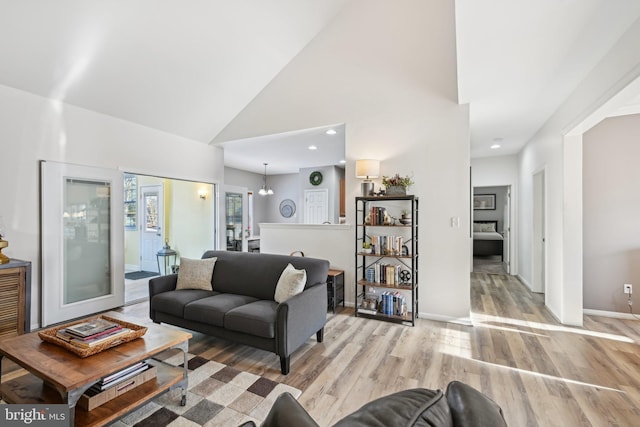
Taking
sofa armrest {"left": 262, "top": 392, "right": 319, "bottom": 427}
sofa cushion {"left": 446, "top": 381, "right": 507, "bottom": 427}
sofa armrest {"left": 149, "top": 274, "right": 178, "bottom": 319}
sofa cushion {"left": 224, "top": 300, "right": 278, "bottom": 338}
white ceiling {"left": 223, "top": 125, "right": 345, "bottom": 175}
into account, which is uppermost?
white ceiling {"left": 223, "top": 125, "right": 345, "bottom": 175}

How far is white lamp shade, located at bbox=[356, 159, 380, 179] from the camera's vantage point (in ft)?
12.3

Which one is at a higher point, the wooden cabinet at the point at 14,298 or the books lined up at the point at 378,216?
the books lined up at the point at 378,216

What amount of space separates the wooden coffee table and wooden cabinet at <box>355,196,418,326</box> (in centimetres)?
232

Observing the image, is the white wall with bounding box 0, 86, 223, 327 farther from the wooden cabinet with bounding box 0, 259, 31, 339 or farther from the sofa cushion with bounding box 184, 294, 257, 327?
the sofa cushion with bounding box 184, 294, 257, 327

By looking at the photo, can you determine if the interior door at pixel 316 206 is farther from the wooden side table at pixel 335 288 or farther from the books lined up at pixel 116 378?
the books lined up at pixel 116 378

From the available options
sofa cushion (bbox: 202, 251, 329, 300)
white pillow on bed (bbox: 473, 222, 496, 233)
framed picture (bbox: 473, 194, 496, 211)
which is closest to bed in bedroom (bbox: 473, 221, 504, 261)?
white pillow on bed (bbox: 473, 222, 496, 233)

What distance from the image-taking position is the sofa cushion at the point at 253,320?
235 cm

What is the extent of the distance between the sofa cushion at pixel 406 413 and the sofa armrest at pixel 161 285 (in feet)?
10.0

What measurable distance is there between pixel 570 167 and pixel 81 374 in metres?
4.75

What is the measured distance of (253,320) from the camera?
7.91 feet

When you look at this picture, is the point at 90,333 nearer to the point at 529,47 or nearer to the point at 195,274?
the point at 195,274

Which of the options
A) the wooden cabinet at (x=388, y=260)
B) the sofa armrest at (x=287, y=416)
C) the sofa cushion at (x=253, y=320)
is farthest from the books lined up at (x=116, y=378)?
the wooden cabinet at (x=388, y=260)

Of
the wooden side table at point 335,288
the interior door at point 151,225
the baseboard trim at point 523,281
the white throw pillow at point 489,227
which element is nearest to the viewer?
the wooden side table at point 335,288

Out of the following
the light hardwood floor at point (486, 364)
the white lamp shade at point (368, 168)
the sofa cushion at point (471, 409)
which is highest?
the white lamp shade at point (368, 168)
